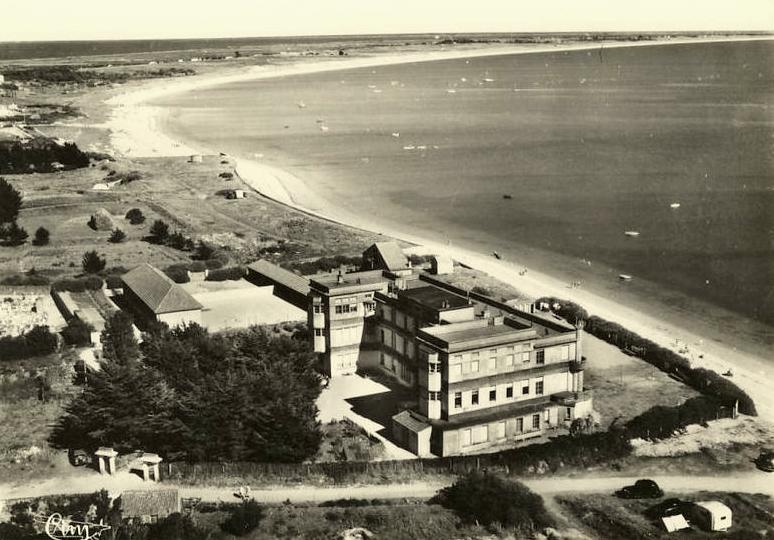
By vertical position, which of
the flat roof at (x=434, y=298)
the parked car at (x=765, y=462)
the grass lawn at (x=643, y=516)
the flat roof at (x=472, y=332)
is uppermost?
the flat roof at (x=434, y=298)

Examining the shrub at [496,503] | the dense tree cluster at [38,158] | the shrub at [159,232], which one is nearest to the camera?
the shrub at [496,503]

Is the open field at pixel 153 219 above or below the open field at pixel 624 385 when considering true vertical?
above

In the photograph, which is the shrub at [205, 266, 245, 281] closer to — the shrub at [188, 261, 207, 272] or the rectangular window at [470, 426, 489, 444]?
the shrub at [188, 261, 207, 272]

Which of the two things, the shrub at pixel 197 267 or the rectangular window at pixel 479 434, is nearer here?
the rectangular window at pixel 479 434

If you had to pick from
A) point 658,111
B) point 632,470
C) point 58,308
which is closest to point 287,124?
point 658,111

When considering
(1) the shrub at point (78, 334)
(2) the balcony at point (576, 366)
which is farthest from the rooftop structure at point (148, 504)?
(1) the shrub at point (78, 334)

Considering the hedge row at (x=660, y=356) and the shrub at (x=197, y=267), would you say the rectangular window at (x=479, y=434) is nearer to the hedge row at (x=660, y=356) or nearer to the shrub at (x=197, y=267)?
the hedge row at (x=660, y=356)

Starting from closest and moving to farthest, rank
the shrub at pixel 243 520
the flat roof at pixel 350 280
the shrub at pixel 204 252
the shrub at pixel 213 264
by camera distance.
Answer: the shrub at pixel 243 520
the flat roof at pixel 350 280
the shrub at pixel 213 264
the shrub at pixel 204 252

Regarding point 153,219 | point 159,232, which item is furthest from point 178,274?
point 153,219
